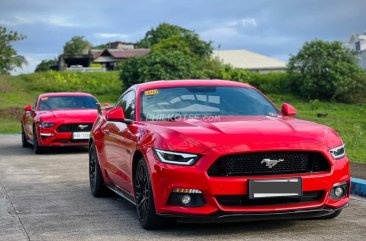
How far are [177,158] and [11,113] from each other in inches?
1299

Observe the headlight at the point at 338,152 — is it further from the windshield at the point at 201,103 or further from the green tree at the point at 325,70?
the green tree at the point at 325,70

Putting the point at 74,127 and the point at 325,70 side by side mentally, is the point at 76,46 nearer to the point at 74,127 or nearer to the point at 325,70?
the point at 325,70

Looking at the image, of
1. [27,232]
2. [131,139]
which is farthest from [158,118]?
[27,232]

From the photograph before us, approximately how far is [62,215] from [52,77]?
5644 centimetres

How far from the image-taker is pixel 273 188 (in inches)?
238

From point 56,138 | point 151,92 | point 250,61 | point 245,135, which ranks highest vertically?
point 151,92

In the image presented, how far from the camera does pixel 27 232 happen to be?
22.6 feet

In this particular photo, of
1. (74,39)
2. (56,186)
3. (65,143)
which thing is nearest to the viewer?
(56,186)

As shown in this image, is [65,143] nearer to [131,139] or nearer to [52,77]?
[131,139]

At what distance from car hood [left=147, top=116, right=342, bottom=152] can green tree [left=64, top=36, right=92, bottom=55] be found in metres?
123

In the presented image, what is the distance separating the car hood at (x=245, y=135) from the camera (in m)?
6.12

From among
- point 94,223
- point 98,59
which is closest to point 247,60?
point 98,59

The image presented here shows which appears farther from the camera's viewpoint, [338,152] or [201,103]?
[201,103]

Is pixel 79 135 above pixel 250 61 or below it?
below
